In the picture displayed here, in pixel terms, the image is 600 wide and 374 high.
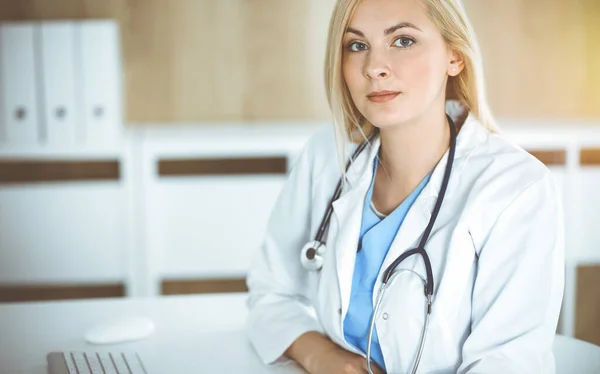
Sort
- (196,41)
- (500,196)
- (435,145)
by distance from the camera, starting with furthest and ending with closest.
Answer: (196,41), (435,145), (500,196)

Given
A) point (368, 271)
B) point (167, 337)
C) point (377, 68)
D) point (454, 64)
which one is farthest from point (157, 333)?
point (454, 64)

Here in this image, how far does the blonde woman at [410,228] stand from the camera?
40.4 inches

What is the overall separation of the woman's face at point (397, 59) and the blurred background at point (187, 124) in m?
1.58

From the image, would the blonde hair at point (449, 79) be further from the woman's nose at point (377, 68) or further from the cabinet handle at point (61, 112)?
the cabinet handle at point (61, 112)

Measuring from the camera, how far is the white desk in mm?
1132

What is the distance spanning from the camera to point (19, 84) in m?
2.64

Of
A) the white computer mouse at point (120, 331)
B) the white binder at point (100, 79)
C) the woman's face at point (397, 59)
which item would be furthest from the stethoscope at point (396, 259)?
the white binder at point (100, 79)

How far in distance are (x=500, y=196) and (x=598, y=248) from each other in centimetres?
195

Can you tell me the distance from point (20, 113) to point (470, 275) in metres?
2.12

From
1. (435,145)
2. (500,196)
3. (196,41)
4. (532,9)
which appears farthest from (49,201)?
(532,9)

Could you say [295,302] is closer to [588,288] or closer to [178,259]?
[178,259]

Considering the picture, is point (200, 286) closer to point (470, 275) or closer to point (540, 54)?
point (540, 54)

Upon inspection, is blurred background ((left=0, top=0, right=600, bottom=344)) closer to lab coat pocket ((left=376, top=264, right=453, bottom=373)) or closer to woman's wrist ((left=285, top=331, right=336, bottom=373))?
woman's wrist ((left=285, top=331, right=336, bottom=373))

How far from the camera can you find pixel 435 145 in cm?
123
